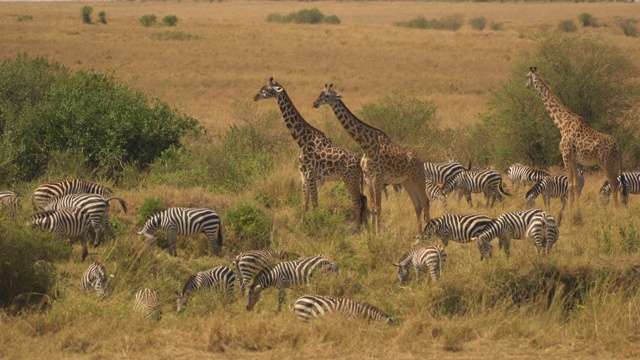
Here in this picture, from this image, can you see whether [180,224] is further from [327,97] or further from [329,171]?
[327,97]

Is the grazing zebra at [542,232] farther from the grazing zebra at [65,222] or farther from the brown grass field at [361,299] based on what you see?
the grazing zebra at [65,222]

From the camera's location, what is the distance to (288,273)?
995 cm

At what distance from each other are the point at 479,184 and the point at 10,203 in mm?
7415

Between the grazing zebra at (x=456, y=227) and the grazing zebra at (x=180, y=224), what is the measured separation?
261cm

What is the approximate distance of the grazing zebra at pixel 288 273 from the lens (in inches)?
385

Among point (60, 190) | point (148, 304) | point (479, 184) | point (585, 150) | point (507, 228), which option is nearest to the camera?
point (148, 304)

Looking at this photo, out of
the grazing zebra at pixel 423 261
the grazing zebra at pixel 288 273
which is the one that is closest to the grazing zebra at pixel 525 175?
the grazing zebra at pixel 423 261

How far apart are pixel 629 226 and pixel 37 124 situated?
9738 mm

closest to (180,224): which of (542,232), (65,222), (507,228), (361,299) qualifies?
(65,222)

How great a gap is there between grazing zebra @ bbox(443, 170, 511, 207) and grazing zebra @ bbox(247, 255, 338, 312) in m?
5.45

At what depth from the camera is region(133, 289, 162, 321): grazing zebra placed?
8.96 m

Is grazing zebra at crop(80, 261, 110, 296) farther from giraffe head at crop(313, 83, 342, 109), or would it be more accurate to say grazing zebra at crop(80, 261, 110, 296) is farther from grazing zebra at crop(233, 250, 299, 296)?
giraffe head at crop(313, 83, 342, 109)

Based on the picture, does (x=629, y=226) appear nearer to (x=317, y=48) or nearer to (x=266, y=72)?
(x=266, y=72)

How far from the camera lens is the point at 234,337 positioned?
27.2ft
